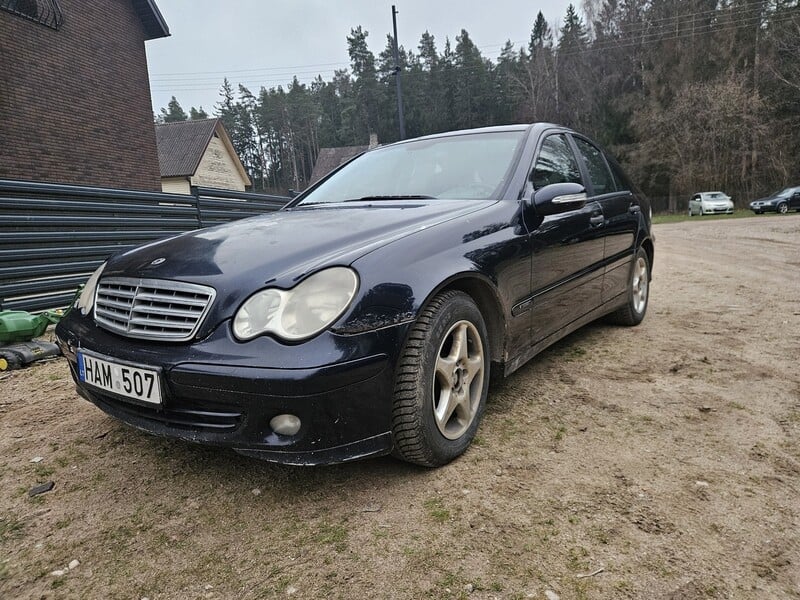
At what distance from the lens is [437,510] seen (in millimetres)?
1767

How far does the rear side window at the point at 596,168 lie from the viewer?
3.56m

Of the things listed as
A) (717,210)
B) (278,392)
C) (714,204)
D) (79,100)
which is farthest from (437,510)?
(717,210)

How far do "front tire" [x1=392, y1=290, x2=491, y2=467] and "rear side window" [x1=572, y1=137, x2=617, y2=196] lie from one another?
6.30 ft

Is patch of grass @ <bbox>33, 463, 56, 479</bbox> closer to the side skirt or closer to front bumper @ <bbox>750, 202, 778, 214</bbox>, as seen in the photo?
the side skirt

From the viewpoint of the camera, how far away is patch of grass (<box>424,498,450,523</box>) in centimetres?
172

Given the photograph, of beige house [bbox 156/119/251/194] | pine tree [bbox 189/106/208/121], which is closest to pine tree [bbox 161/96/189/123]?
pine tree [bbox 189/106/208/121]

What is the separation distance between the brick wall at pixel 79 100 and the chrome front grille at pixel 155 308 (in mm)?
10138

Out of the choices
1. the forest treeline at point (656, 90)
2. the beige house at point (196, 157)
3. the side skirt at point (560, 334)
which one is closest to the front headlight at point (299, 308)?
the side skirt at point (560, 334)

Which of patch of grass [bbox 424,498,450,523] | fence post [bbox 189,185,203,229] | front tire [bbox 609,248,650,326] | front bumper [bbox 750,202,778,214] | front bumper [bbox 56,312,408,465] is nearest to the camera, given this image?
front bumper [bbox 56,312,408,465]

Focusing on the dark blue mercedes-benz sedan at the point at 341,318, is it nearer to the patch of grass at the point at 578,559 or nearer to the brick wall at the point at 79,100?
the patch of grass at the point at 578,559

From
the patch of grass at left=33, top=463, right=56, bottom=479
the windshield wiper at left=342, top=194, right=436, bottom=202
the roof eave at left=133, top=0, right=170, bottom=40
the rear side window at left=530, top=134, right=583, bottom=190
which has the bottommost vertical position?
the patch of grass at left=33, top=463, right=56, bottom=479

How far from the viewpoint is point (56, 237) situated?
17.2 ft

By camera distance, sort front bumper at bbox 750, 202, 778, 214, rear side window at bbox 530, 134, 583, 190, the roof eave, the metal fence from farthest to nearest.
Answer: front bumper at bbox 750, 202, 778, 214
the roof eave
the metal fence
rear side window at bbox 530, 134, 583, 190

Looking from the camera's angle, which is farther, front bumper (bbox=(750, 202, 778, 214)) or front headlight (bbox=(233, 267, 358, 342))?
front bumper (bbox=(750, 202, 778, 214))
